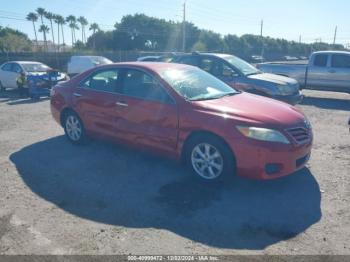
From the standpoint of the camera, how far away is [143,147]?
16.5ft

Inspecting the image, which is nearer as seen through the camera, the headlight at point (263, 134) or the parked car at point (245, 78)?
the headlight at point (263, 134)

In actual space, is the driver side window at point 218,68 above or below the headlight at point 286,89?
above

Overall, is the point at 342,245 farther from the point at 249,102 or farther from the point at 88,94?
the point at 88,94

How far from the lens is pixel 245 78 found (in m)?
8.57

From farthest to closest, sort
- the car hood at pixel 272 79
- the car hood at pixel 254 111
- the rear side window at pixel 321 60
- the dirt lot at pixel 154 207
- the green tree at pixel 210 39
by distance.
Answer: the green tree at pixel 210 39 → the rear side window at pixel 321 60 → the car hood at pixel 272 79 → the car hood at pixel 254 111 → the dirt lot at pixel 154 207

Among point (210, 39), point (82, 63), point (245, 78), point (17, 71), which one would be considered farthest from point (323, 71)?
point (210, 39)

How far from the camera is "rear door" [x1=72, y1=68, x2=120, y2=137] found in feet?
17.6

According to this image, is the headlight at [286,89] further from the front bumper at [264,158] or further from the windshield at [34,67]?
the windshield at [34,67]

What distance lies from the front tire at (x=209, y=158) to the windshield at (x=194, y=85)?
2.26ft

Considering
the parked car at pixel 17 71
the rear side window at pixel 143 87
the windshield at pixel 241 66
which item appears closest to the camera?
the rear side window at pixel 143 87

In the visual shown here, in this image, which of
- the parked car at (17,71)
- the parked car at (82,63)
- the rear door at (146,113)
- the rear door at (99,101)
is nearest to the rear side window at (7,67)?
the parked car at (17,71)

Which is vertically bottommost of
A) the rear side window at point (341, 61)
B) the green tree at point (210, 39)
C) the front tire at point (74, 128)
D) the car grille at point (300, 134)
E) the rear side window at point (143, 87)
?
the front tire at point (74, 128)

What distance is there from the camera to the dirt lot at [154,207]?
10.3 ft

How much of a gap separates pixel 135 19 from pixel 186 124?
75.0m
